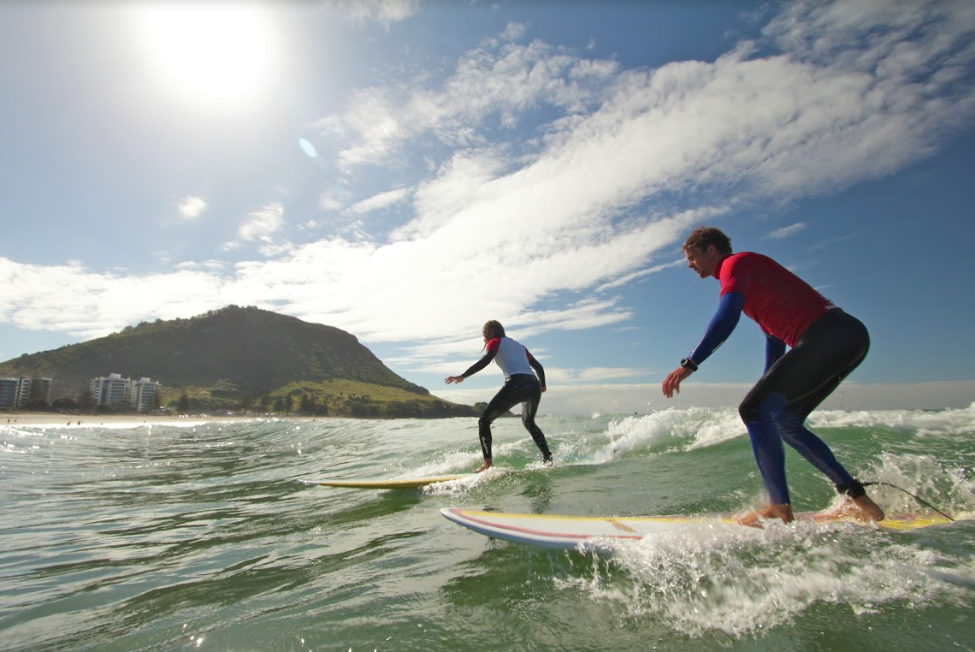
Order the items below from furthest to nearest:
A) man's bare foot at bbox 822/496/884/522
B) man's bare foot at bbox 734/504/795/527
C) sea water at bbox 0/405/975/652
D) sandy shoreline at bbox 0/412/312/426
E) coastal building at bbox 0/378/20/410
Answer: coastal building at bbox 0/378/20/410, sandy shoreline at bbox 0/412/312/426, man's bare foot at bbox 822/496/884/522, man's bare foot at bbox 734/504/795/527, sea water at bbox 0/405/975/652

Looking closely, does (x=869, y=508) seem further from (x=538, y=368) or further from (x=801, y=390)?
(x=538, y=368)

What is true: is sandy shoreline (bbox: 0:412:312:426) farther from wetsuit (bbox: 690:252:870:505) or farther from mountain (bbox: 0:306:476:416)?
wetsuit (bbox: 690:252:870:505)

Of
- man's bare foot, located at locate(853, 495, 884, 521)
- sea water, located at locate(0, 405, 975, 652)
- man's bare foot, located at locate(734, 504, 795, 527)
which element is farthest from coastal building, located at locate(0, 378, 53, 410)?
man's bare foot, located at locate(853, 495, 884, 521)

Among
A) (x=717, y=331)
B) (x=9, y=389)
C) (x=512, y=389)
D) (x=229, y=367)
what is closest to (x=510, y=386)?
(x=512, y=389)

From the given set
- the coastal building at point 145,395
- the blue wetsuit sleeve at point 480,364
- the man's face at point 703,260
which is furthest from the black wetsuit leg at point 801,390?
the coastal building at point 145,395

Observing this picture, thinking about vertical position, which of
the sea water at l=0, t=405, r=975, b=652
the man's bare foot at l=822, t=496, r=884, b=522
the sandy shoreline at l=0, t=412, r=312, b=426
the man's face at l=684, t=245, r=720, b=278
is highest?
the man's face at l=684, t=245, r=720, b=278

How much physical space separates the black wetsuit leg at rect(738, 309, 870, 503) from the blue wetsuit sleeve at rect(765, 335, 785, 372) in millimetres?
623

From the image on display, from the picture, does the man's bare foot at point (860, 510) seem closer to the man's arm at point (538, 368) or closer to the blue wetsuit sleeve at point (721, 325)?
the blue wetsuit sleeve at point (721, 325)

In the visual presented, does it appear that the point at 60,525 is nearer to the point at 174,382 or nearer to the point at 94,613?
the point at 94,613

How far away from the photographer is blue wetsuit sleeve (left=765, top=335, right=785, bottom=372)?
4270 millimetres

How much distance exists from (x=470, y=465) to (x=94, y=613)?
6.36 meters

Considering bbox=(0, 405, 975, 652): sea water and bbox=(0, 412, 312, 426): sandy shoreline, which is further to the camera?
bbox=(0, 412, 312, 426): sandy shoreline

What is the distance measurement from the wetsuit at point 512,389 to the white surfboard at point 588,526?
4.07 m

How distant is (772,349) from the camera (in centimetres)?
431
